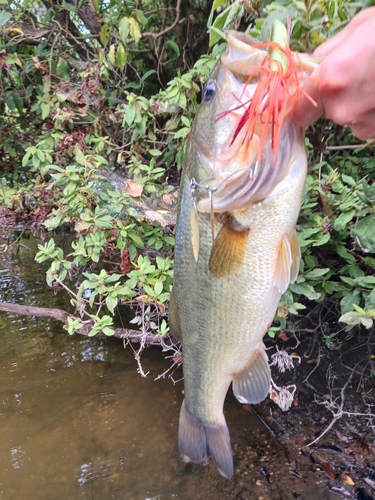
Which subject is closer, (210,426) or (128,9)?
(210,426)

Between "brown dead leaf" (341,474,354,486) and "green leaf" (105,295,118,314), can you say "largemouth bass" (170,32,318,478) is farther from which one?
"brown dead leaf" (341,474,354,486)

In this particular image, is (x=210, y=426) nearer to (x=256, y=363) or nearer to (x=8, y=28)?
(x=256, y=363)

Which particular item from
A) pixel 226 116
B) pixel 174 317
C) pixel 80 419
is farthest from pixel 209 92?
pixel 80 419

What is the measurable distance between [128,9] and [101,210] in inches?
76.0

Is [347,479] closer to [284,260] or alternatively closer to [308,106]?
[284,260]

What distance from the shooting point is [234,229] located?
1.30m

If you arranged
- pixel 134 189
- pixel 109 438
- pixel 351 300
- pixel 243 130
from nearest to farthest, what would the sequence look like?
pixel 243 130, pixel 351 300, pixel 134 189, pixel 109 438

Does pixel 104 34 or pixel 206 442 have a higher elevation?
pixel 104 34

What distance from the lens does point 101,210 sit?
8.04 feet

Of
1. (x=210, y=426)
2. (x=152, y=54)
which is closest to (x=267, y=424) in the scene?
(x=210, y=426)

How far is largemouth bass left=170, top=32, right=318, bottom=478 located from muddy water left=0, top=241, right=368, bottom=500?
4.47 ft

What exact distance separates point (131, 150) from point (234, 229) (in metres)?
1.95

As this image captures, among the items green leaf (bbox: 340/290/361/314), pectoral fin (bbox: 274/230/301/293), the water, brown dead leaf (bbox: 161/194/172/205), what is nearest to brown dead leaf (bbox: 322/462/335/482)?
the water

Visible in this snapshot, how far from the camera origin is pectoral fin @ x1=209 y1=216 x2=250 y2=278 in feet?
4.24
